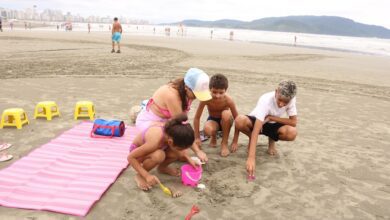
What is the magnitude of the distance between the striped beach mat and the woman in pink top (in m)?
0.72

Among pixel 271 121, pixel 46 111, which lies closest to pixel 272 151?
pixel 271 121

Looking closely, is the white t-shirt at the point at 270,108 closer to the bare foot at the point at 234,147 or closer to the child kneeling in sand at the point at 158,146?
the bare foot at the point at 234,147

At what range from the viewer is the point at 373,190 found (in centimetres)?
353

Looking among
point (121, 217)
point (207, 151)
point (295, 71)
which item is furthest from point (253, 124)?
point (295, 71)

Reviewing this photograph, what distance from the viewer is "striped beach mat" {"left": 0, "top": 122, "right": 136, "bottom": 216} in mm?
2955

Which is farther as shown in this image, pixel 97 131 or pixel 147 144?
pixel 97 131

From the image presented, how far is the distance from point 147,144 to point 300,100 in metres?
5.61

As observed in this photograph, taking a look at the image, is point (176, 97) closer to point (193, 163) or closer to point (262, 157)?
point (193, 163)

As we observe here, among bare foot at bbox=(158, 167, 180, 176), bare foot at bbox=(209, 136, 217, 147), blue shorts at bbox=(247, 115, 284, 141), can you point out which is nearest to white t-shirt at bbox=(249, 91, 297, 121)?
blue shorts at bbox=(247, 115, 284, 141)

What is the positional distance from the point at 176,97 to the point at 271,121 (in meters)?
1.53

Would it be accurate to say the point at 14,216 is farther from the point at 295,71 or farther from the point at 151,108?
the point at 295,71

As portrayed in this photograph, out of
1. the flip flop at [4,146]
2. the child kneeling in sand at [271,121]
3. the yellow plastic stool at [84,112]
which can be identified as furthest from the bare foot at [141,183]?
the yellow plastic stool at [84,112]

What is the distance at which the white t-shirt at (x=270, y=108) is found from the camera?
3949 millimetres

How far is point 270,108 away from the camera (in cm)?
405
